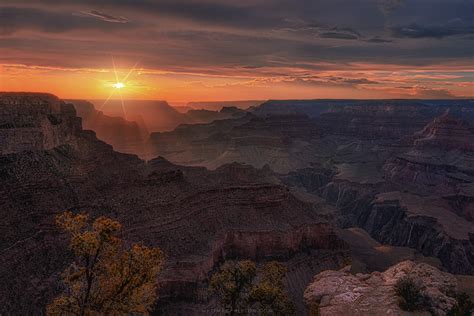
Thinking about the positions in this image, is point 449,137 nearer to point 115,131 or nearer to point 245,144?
point 245,144

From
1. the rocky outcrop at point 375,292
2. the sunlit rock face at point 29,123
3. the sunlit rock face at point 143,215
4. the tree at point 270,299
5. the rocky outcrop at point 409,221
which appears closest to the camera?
the rocky outcrop at point 375,292

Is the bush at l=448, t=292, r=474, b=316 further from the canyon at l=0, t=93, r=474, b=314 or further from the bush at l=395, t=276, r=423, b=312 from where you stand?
the canyon at l=0, t=93, r=474, b=314

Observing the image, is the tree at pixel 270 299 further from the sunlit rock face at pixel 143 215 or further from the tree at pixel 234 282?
the sunlit rock face at pixel 143 215

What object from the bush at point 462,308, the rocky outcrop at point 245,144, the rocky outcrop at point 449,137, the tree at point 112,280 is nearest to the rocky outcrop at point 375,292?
the bush at point 462,308

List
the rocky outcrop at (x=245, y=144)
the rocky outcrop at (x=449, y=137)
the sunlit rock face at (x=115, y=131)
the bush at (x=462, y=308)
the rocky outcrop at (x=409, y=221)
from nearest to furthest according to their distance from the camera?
the bush at (x=462, y=308) < the rocky outcrop at (x=409, y=221) < the rocky outcrop at (x=449, y=137) < the rocky outcrop at (x=245, y=144) < the sunlit rock face at (x=115, y=131)

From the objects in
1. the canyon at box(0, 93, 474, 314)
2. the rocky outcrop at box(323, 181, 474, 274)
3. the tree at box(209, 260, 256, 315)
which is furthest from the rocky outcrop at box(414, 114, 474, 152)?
the tree at box(209, 260, 256, 315)

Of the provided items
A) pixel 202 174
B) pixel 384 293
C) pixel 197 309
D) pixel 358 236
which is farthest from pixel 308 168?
pixel 384 293
